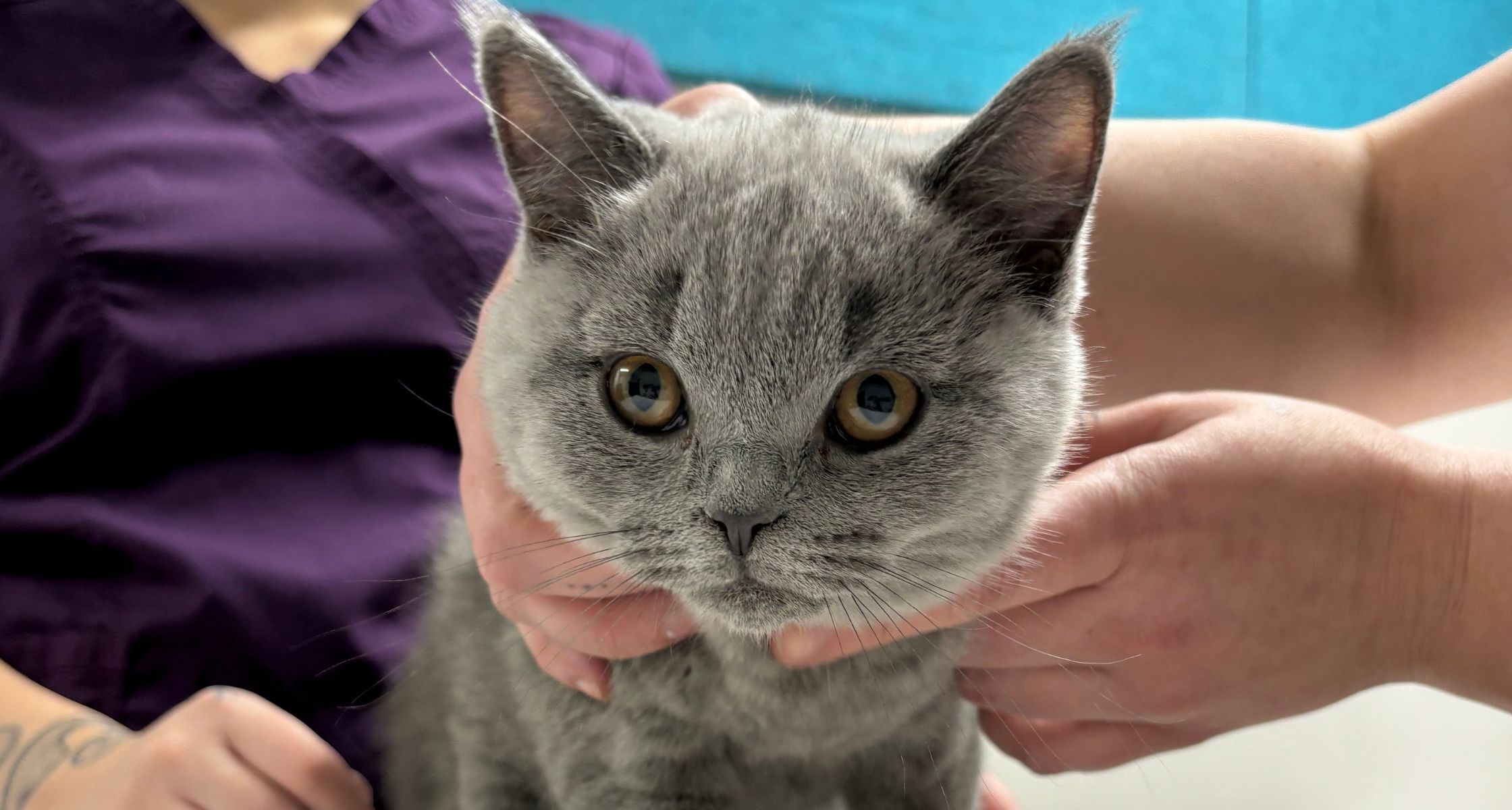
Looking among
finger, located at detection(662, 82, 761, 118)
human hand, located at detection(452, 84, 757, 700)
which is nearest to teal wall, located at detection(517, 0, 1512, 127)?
finger, located at detection(662, 82, 761, 118)

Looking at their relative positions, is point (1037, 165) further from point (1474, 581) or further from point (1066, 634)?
point (1474, 581)

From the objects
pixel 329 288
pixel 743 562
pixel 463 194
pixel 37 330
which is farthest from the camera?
pixel 463 194

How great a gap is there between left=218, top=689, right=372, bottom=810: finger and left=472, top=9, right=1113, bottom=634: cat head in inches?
13.5

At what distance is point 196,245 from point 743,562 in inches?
29.8

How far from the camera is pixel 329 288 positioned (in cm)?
113

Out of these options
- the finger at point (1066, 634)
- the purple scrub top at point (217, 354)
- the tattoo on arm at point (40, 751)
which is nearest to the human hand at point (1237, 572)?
the finger at point (1066, 634)

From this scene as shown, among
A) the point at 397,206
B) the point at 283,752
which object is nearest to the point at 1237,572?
the point at 283,752

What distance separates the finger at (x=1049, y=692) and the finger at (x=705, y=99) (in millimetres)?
661

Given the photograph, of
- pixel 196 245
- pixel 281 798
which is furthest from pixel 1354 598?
pixel 196 245

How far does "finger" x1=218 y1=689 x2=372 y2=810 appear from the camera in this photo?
34.6 inches

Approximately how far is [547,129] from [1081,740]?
0.84 meters

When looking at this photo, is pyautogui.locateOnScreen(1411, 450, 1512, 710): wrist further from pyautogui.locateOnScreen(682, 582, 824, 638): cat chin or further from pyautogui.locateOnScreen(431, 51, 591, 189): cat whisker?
pyautogui.locateOnScreen(431, 51, 591, 189): cat whisker

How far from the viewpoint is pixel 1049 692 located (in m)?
0.98

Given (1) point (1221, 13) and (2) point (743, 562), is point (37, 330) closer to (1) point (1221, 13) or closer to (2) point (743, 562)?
(2) point (743, 562)
